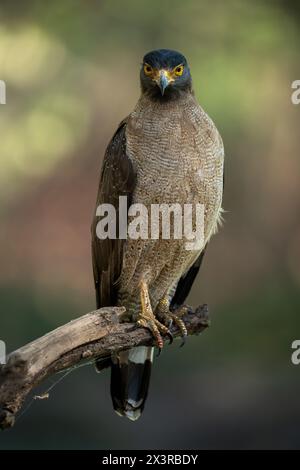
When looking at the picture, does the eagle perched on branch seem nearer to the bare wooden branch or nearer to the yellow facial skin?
the yellow facial skin

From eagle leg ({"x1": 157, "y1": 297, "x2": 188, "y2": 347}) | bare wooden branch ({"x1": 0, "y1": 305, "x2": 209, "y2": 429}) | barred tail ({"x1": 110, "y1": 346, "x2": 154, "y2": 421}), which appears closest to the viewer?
bare wooden branch ({"x1": 0, "y1": 305, "x2": 209, "y2": 429})

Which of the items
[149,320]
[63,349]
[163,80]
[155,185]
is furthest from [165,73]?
[63,349]

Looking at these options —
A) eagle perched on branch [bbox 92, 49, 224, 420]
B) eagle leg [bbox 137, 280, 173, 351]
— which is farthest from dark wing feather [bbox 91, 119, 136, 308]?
eagle leg [bbox 137, 280, 173, 351]

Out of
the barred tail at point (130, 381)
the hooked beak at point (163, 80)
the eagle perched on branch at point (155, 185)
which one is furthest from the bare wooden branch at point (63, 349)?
the hooked beak at point (163, 80)

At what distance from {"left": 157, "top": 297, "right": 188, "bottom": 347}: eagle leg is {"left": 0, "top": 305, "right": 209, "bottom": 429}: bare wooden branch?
2.4 inches

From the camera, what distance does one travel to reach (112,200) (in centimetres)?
310

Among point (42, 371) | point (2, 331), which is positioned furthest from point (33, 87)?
point (42, 371)

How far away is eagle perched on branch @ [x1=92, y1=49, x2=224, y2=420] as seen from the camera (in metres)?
3.01

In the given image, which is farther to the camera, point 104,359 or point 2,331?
point 2,331

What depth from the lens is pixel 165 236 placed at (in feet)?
10.1

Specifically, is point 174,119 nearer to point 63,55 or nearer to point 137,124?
point 137,124

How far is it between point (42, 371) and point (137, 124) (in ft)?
3.86

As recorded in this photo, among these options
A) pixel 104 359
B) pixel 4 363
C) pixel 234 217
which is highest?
pixel 234 217

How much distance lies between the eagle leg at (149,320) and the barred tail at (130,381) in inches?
9.3
